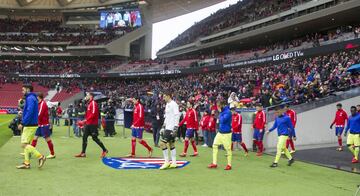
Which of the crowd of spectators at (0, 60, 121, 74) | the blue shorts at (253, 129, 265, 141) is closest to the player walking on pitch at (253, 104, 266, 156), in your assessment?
the blue shorts at (253, 129, 265, 141)

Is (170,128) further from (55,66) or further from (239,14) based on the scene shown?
(55,66)

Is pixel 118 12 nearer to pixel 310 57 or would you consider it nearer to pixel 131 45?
pixel 131 45

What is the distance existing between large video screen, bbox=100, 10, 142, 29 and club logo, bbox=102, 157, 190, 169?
164ft

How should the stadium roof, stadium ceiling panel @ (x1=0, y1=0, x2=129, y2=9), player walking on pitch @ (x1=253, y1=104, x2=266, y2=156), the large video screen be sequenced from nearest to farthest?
player walking on pitch @ (x1=253, y1=104, x2=266, y2=156)
the large video screen
the stadium roof
stadium ceiling panel @ (x1=0, y1=0, x2=129, y2=9)

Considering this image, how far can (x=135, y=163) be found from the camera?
10.3 meters

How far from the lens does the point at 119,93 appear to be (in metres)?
48.7

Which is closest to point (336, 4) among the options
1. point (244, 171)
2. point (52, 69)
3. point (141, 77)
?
point (244, 171)

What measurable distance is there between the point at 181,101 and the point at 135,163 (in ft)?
47.5

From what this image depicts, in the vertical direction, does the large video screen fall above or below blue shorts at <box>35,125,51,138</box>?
above

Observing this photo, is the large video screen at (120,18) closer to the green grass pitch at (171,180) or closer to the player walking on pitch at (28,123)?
the green grass pitch at (171,180)

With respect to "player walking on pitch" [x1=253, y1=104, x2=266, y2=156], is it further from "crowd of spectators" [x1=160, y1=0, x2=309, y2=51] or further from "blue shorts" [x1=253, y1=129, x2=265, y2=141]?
"crowd of spectators" [x1=160, y1=0, x2=309, y2=51]

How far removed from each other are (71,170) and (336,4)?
26.8 m

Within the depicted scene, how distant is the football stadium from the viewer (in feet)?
28.3

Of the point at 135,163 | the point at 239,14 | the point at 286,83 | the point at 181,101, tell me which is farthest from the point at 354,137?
the point at 239,14
